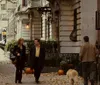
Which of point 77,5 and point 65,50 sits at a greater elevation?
point 77,5

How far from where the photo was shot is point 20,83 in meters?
20.1

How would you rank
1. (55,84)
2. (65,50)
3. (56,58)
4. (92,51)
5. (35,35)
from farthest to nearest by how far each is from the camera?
(35,35) → (65,50) → (56,58) → (55,84) → (92,51)

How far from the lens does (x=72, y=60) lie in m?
26.7

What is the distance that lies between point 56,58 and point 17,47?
8.41 m

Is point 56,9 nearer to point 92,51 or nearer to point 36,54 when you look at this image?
point 36,54

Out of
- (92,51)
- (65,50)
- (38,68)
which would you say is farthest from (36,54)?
(65,50)

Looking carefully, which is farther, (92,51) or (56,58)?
(56,58)

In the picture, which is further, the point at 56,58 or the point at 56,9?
the point at 56,9

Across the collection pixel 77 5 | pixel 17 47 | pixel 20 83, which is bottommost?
pixel 20 83

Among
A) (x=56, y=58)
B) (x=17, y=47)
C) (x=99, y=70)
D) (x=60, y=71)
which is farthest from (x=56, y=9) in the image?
(x=99, y=70)

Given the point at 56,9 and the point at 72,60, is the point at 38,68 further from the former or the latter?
the point at 56,9

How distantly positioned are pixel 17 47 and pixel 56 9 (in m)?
15.0

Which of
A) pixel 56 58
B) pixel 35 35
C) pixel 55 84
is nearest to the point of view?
pixel 55 84

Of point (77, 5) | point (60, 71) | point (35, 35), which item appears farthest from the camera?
point (35, 35)
